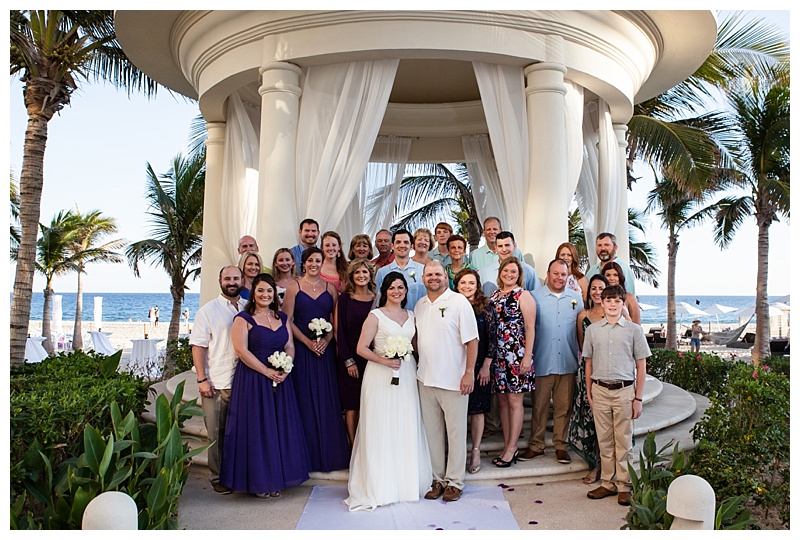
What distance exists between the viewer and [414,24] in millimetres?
7148

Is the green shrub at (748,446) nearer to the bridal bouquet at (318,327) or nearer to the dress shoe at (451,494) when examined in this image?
the dress shoe at (451,494)

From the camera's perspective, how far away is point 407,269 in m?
6.22

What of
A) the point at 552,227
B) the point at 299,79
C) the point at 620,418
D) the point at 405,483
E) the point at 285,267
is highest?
the point at 299,79

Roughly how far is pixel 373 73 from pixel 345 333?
11.5ft

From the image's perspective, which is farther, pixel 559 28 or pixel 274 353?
pixel 559 28

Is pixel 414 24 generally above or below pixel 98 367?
above

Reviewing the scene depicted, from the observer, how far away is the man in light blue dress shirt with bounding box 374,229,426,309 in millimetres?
6121

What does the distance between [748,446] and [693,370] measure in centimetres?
534

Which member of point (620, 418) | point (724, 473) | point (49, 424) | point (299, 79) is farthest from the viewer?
point (299, 79)

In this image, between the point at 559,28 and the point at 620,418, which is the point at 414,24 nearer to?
the point at 559,28

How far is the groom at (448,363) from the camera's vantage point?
16.6ft

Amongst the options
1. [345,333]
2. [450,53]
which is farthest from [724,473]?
[450,53]

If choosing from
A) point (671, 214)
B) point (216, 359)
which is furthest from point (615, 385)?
point (671, 214)

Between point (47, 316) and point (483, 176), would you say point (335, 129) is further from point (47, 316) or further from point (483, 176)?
point (47, 316)
